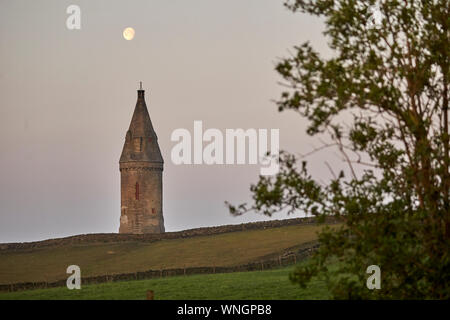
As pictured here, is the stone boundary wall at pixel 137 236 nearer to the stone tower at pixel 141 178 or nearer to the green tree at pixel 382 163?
the stone tower at pixel 141 178

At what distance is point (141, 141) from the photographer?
115062 mm

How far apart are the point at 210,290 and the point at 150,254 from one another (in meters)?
32.5

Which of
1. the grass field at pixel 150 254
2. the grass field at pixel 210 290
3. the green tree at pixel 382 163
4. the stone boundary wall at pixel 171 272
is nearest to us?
the green tree at pixel 382 163

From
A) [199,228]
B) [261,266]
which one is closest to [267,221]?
[199,228]

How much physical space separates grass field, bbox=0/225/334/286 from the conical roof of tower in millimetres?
37445

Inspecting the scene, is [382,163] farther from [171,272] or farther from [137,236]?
[137,236]

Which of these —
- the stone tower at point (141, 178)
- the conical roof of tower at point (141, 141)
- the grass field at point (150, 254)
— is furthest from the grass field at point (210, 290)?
the conical roof of tower at point (141, 141)

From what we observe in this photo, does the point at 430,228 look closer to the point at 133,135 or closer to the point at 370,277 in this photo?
the point at 370,277

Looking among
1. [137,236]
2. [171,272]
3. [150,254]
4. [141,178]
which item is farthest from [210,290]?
[141,178]

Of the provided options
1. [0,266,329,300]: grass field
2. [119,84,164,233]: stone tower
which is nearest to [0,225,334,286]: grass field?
[0,266,329,300]: grass field

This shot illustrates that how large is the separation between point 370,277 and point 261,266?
3394cm

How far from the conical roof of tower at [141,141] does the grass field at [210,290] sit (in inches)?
2667

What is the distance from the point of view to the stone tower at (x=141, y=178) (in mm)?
112500
